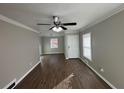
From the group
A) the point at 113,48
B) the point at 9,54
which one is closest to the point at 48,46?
the point at 9,54

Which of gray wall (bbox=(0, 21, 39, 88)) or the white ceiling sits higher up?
the white ceiling

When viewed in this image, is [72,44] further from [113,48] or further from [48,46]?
[113,48]

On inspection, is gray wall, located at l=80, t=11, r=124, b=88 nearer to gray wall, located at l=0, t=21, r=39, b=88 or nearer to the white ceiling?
the white ceiling

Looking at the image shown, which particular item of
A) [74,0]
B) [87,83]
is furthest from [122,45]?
[74,0]

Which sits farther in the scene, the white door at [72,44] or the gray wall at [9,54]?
the white door at [72,44]

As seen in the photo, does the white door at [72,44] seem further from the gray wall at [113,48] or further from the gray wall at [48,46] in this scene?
the gray wall at [113,48]

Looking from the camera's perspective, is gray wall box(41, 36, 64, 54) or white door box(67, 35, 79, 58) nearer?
white door box(67, 35, 79, 58)

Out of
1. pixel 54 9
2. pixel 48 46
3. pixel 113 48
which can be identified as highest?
pixel 54 9

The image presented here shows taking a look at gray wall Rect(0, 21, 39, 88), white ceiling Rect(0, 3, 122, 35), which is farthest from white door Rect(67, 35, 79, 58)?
white ceiling Rect(0, 3, 122, 35)

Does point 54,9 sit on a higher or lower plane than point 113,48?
higher

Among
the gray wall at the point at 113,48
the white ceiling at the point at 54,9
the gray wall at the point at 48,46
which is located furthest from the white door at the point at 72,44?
the white ceiling at the point at 54,9

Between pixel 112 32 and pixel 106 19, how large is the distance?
61 cm

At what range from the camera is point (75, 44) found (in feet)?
27.8
